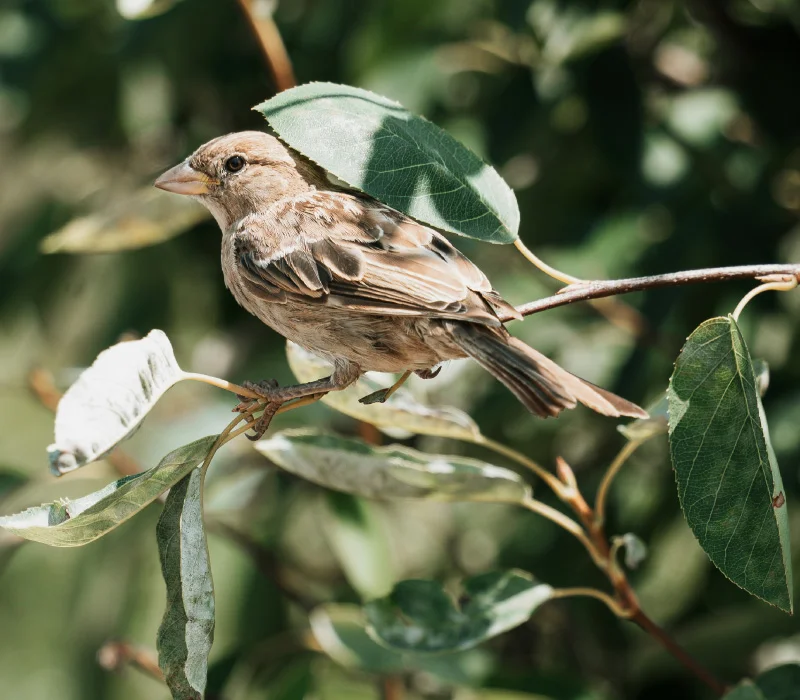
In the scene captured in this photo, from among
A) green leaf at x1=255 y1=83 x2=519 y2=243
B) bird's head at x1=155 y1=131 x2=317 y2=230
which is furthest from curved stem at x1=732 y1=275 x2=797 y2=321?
bird's head at x1=155 y1=131 x2=317 y2=230

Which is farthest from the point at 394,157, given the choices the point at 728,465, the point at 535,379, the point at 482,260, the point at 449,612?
the point at 482,260

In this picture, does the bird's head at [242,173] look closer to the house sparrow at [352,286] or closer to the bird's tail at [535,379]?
the house sparrow at [352,286]

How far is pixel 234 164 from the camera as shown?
3.04 m

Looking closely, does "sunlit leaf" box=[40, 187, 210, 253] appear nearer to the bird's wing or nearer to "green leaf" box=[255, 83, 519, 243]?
the bird's wing

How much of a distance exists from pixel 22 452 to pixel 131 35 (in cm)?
289

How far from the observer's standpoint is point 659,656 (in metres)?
3.28

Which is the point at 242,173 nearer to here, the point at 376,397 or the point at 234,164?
the point at 234,164

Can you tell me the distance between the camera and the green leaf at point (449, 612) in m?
2.23

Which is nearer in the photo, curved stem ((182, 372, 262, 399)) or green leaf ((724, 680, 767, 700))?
curved stem ((182, 372, 262, 399))

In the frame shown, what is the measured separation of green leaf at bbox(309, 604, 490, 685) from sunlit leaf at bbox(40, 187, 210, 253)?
119 centimetres

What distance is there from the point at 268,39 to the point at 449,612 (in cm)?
177

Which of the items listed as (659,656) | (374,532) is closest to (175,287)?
(374,532)

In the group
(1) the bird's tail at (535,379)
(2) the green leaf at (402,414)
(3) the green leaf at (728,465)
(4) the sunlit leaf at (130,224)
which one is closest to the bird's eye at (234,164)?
(4) the sunlit leaf at (130,224)

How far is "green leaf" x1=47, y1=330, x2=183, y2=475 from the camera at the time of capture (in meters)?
1.54
